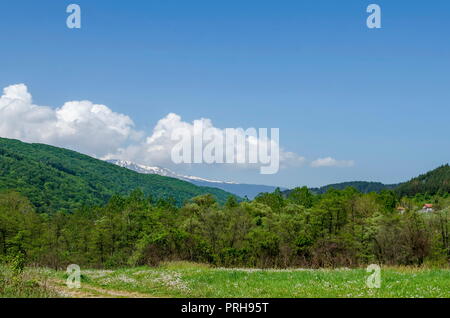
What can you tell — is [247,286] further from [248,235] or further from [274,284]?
[248,235]

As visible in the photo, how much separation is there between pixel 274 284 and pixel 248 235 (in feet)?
146

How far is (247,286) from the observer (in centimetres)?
2150

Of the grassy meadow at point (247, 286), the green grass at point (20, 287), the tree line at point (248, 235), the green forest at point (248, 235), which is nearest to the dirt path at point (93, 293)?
the grassy meadow at point (247, 286)

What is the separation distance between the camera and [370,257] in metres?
62.8

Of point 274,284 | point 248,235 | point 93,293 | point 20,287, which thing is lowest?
point 93,293

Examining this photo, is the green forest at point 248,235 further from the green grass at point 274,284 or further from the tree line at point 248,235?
the green grass at point 274,284

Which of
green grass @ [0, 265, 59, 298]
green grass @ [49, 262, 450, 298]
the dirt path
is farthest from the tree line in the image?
green grass @ [0, 265, 59, 298]

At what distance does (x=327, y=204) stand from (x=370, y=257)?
12.3 m

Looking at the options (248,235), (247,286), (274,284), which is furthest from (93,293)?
(248,235)

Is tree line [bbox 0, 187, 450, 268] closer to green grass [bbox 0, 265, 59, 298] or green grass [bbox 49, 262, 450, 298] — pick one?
green grass [bbox 49, 262, 450, 298]

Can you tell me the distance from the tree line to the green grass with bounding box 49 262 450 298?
2624 centimetres

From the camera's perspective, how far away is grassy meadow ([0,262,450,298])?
58.8 feet
